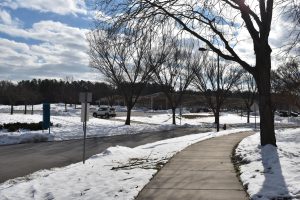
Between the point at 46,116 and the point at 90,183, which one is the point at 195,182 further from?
the point at 46,116

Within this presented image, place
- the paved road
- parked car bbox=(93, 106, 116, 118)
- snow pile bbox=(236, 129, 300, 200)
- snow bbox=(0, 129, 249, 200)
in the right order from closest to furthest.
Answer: snow pile bbox=(236, 129, 300, 200) < snow bbox=(0, 129, 249, 200) < the paved road < parked car bbox=(93, 106, 116, 118)

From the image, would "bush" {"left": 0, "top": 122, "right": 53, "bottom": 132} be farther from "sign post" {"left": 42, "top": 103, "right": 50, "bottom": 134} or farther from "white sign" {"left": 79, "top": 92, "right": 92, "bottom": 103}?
"white sign" {"left": 79, "top": 92, "right": 92, "bottom": 103}

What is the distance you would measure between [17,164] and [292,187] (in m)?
11.0

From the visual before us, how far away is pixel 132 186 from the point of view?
10383mm

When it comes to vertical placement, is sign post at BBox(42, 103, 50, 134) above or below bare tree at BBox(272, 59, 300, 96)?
below

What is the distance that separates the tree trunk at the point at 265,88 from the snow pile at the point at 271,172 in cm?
71

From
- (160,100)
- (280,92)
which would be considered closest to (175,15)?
(280,92)

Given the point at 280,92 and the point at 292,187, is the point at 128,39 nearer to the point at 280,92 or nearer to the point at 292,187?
the point at 292,187

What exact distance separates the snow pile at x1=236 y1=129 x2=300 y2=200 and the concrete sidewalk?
0.33 meters

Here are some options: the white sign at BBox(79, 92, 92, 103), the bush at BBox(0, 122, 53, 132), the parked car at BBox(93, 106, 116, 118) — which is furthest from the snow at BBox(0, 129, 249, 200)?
the parked car at BBox(93, 106, 116, 118)

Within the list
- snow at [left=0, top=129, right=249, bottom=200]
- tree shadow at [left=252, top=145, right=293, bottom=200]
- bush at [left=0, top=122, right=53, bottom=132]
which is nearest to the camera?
tree shadow at [left=252, top=145, right=293, bottom=200]

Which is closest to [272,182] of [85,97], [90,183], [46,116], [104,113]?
[90,183]

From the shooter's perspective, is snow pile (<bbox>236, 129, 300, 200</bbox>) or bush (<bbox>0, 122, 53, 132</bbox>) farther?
bush (<bbox>0, 122, 53, 132</bbox>)

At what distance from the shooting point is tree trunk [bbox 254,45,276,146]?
1666 centimetres
